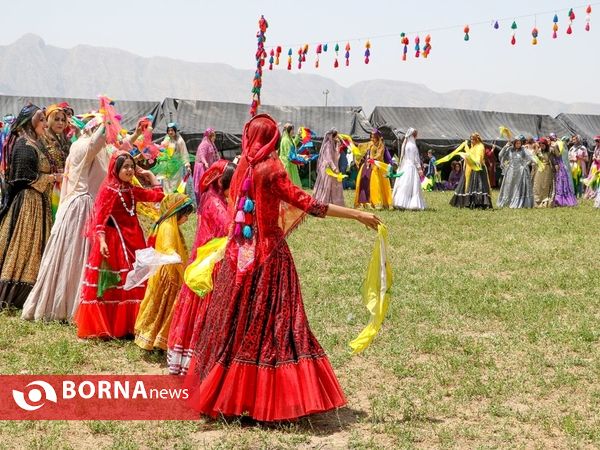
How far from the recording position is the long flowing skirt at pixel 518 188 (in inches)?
733

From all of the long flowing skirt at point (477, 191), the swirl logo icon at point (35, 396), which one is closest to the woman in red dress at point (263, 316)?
the swirl logo icon at point (35, 396)

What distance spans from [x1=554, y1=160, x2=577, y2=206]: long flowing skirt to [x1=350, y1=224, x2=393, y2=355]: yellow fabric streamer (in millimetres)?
15655

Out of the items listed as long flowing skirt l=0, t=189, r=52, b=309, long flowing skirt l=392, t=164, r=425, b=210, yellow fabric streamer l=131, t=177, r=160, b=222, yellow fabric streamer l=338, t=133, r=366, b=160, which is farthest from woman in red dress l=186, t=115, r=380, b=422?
yellow fabric streamer l=338, t=133, r=366, b=160

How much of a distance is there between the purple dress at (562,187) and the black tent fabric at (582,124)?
43.6ft

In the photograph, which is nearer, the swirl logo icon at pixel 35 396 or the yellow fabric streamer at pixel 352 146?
the swirl logo icon at pixel 35 396

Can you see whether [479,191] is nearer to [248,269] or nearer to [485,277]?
[485,277]

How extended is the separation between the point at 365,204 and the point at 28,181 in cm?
1146

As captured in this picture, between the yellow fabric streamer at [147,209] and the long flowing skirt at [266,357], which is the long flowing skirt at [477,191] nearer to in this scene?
the yellow fabric streamer at [147,209]

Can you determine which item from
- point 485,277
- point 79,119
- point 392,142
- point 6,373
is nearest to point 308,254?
point 485,277

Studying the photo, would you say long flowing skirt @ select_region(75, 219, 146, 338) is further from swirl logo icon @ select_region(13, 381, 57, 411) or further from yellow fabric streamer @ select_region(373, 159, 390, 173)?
yellow fabric streamer @ select_region(373, 159, 390, 173)

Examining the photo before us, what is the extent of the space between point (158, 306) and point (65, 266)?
1435 millimetres

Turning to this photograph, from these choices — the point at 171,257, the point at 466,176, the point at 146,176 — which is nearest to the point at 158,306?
the point at 171,257

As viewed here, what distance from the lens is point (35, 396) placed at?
5.21 metres

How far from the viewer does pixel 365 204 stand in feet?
59.7
